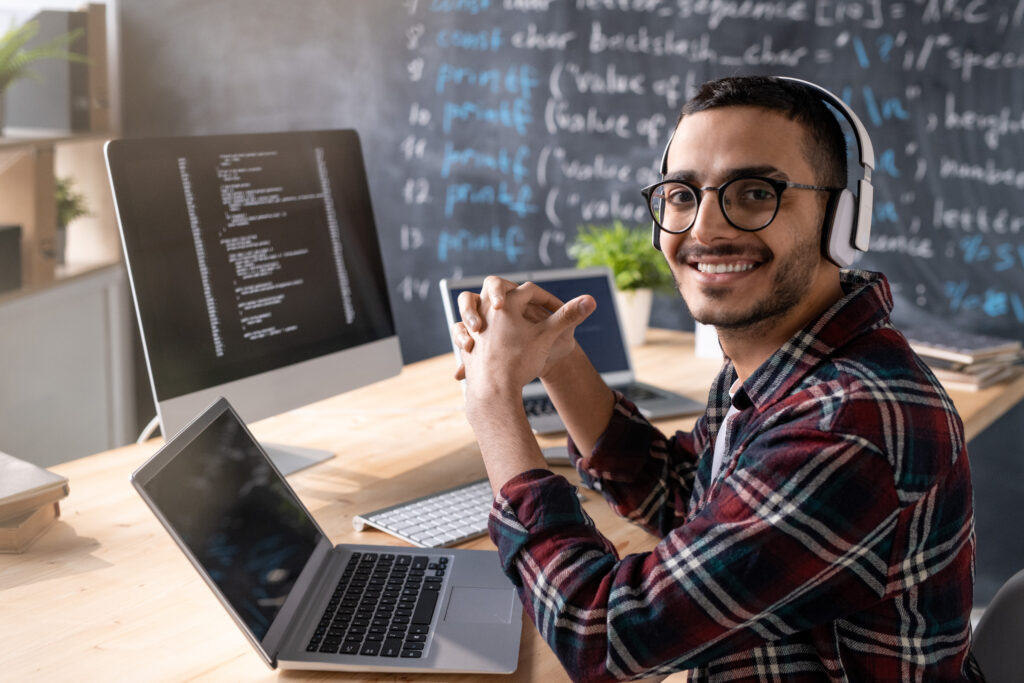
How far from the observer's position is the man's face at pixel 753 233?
96 cm

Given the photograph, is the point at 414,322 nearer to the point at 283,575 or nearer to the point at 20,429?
the point at 20,429

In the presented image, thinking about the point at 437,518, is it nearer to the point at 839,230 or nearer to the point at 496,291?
the point at 496,291

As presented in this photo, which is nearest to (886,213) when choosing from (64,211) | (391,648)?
(391,648)

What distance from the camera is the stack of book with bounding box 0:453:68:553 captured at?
115 centimetres

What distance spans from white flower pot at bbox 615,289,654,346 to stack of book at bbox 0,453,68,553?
136 cm

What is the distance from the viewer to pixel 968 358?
6.34 feet

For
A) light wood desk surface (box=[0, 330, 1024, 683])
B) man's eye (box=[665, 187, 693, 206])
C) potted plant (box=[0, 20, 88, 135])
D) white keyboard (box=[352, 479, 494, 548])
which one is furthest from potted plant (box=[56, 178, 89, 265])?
man's eye (box=[665, 187, 693, 206])

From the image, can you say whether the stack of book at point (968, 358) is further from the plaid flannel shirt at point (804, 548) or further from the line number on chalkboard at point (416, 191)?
the line number on chalkboard at point (416, 191)

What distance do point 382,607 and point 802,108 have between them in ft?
2.25

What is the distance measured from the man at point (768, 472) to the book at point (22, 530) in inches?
23.3

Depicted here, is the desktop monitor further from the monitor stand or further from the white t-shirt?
the white t-shirt

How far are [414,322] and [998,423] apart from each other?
171 cm

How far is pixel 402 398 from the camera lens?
189 centimetres

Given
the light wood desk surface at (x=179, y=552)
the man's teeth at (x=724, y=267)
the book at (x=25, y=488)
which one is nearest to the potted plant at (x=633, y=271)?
the light wood desk surface at (x=179, y=552)
